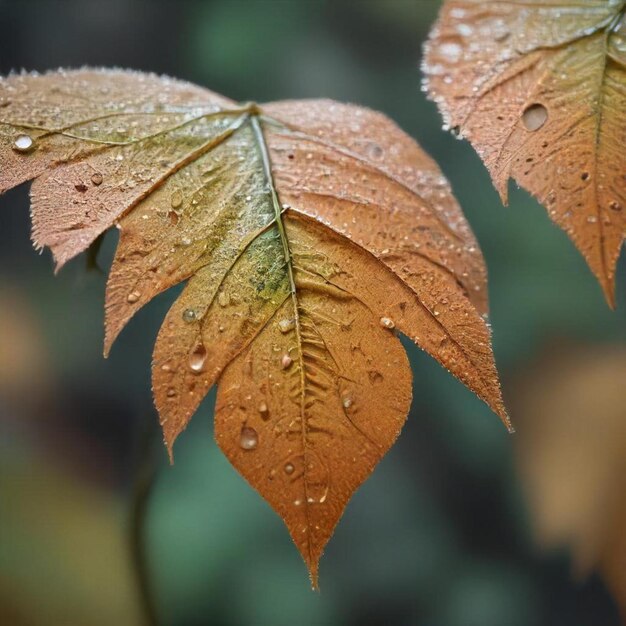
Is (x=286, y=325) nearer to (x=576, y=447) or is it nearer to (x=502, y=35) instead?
(x=502, y=35)

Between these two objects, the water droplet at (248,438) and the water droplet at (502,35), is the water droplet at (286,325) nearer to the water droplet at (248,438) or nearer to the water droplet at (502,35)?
the water droplet at (248,438)

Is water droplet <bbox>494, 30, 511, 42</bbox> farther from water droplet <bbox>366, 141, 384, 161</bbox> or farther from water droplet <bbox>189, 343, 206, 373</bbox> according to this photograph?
water droplet <bbox>189, 343, 206, 373</bbox>

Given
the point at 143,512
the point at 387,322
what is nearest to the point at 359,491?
the point at 143,512

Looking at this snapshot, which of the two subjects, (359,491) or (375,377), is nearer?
(375,377)

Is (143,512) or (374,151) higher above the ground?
(374,151)

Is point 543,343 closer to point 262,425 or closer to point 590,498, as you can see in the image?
point 590,498

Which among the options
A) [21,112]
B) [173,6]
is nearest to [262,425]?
[21,112]

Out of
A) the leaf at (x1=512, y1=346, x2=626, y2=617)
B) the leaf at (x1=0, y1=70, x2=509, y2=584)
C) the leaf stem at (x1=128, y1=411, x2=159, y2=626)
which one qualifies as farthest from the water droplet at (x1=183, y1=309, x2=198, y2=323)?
the leaf at (x1=512, y1=346, x2=626, y2=617)
